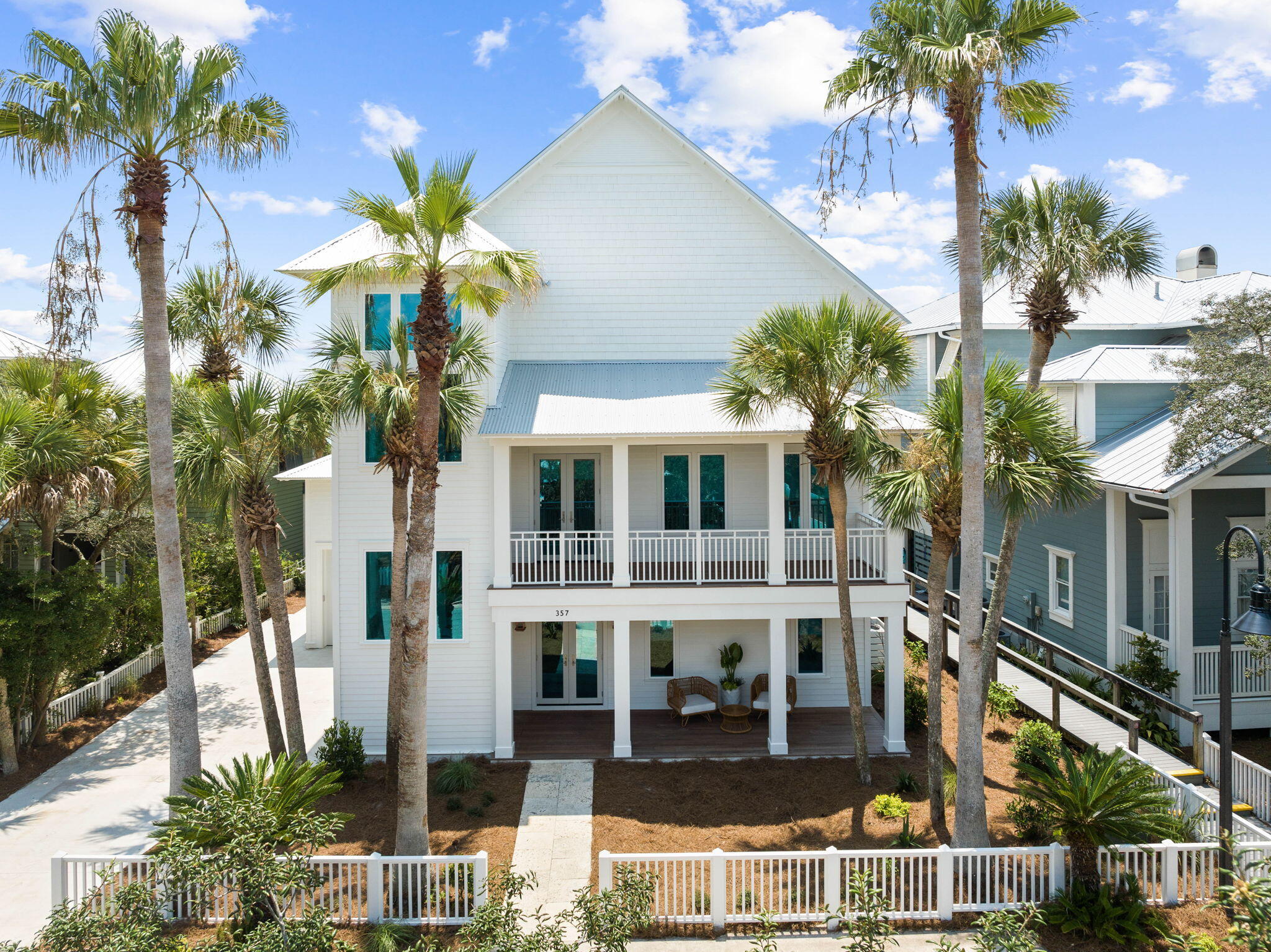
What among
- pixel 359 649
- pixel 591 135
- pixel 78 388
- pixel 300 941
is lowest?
pixel 300 941

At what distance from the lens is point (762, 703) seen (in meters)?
15.9

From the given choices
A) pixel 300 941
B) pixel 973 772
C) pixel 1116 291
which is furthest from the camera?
pixel 1116 291

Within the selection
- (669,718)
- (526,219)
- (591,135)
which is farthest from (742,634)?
(591,135)

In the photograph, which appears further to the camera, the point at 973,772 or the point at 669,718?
the point at 669,718

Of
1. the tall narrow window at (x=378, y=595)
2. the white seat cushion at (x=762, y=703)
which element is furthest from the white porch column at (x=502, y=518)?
the white seat cushion at (x=762, y=703)

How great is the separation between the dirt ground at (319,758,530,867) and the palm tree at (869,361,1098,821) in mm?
6308

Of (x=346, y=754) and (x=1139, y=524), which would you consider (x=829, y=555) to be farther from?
(x=346, y=754)

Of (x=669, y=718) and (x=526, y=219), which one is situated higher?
(x=526, y=219)

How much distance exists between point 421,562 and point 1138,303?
71.5ft

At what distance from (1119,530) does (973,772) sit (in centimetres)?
862

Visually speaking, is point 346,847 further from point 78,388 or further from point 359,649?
point 78,388

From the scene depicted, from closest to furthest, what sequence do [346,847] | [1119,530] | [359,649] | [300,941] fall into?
[300,941], [346,847], [359,649], [1119,530]

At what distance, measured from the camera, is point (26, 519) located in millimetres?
15523

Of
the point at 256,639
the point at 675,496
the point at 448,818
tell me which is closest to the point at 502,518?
the point at 675,496
